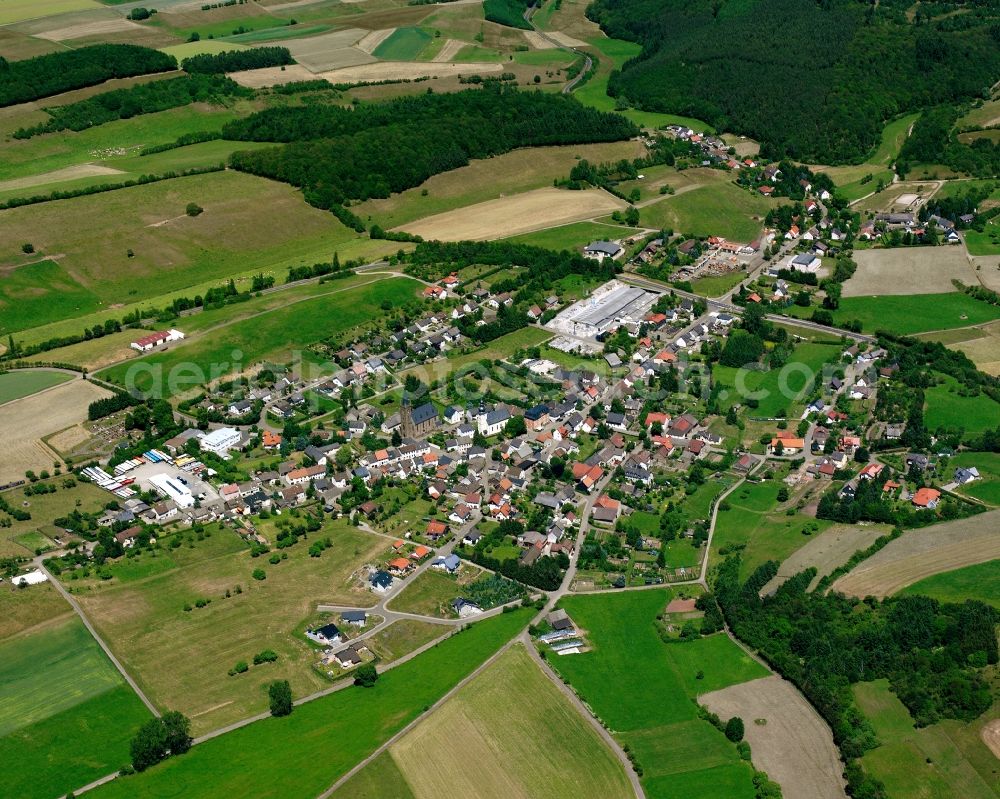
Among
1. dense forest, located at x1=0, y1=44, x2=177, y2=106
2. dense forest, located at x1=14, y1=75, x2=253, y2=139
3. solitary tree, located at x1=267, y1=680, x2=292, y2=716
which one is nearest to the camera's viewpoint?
solitary tree, located at x1=267, y1=680, x2=292, y2=716

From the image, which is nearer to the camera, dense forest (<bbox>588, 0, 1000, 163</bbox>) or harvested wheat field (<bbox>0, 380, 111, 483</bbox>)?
harvested wheat field (<bbox>0, 380, 111, 483</bbox>)

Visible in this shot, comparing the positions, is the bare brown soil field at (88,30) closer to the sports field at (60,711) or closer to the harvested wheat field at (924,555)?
the sports field at (60,711)

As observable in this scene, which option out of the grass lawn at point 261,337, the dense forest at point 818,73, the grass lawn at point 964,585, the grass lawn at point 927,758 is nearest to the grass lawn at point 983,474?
the grass lawn at point 964,585

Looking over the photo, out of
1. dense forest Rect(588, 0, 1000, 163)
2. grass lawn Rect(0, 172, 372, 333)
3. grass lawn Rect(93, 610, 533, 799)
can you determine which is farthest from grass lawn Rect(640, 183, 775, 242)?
grass lawn Rect(93, 610, 533, 799)

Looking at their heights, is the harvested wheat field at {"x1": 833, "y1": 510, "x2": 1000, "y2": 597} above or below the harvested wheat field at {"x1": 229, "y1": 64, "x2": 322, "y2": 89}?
below

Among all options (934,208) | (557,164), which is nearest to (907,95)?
(934,208)

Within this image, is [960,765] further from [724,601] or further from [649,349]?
[649,349]

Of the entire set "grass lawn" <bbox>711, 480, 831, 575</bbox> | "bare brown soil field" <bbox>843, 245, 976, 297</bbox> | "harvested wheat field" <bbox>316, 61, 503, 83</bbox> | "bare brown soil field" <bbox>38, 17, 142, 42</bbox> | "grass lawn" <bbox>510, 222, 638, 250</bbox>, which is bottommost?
"grass lawn" <bbox>711, 480, 831, 575</bbox>

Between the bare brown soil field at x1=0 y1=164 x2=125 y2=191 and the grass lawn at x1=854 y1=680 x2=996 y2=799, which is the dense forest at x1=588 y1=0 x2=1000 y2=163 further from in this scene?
the grass lawn at x1=854 y1=680 x2=996 y2=799
